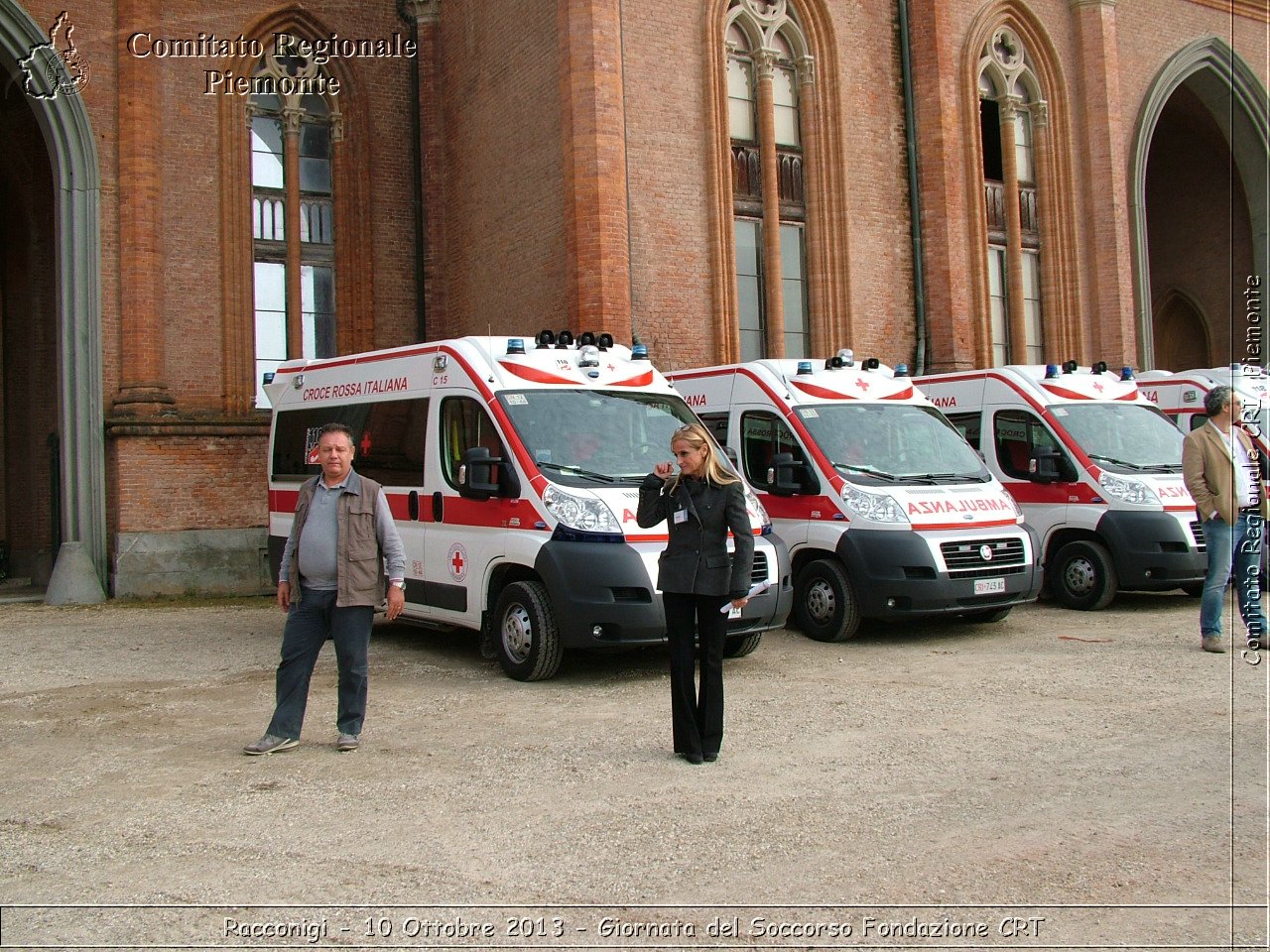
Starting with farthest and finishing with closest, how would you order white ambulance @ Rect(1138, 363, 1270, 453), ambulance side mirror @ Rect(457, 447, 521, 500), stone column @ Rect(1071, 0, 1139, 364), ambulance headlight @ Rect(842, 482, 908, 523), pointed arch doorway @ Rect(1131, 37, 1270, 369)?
pointed arch doorway @ Rect(1131, 37, 1270, 369), stone column @ Rect(1071, 0, 1139, 364), white ambulance @ Rect(1138, 363, 1270, 453), ambulance headlight @ Rect(842, 482, 908, 523), ambulance side mirror @ Rect(457, 447, 521, 500)

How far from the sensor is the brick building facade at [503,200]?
15.9 metres

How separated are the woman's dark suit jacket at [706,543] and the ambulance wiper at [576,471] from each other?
2.37 meters

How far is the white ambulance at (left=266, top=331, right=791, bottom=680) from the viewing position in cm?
809

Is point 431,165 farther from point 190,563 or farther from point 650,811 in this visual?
point 650,811

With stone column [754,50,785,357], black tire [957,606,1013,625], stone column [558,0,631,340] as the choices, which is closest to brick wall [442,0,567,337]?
stone column [558,0,631,340]

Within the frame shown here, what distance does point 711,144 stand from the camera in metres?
16.8

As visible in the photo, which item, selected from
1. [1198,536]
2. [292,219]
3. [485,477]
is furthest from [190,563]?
[1198,536]

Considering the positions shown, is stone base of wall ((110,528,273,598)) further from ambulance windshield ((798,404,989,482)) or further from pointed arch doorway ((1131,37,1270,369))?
pointed arch doorway ((1131,37,1270,369))

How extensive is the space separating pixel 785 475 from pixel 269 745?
533 cm

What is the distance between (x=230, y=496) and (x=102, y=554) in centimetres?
177

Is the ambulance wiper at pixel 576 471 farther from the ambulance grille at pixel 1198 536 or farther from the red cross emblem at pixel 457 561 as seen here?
the ambulance grille at pixel 1198 536

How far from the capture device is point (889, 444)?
35.2ft

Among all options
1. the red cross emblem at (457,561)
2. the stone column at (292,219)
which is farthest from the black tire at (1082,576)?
the stone column at (292,219)

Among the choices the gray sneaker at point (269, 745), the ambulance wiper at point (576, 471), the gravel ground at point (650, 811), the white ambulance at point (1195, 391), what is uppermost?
the white ambulance at point (1195, 391)
